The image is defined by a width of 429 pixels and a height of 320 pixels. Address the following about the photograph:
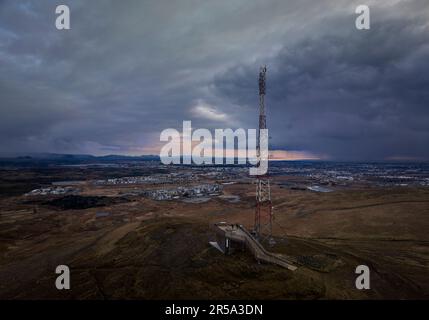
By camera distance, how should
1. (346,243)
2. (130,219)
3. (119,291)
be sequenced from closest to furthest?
(119,291), (346,243), (130,219)

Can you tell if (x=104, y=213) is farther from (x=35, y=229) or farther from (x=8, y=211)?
(x=8, y=211)

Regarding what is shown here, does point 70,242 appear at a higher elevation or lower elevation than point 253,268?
lower

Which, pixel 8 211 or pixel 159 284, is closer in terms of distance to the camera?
pixel 159 284

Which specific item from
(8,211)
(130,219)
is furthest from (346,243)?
(8,211)

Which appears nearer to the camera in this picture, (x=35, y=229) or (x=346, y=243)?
(x=346, y=243)
